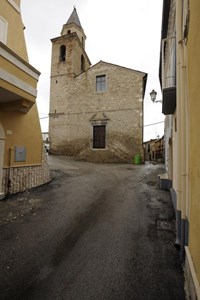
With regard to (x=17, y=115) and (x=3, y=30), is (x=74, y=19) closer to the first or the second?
(x=3, y=30)

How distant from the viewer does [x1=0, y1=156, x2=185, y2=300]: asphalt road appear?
6.88 ft

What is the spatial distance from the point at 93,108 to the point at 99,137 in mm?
3176

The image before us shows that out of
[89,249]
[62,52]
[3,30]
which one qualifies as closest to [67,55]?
[62,52]

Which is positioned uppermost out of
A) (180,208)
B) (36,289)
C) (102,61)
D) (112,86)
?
(102,61)

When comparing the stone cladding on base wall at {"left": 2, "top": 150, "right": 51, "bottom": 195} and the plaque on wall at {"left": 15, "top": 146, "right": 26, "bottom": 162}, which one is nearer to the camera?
the stone cladding on base wall at {"left": 2, "top": 150, "right": 51, "bottom": 195}

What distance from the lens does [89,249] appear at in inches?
114

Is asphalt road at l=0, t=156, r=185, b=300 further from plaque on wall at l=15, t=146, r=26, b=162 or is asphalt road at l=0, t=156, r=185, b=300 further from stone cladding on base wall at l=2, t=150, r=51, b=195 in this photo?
plaque on wall at l=15, t=146, r=26, b=162

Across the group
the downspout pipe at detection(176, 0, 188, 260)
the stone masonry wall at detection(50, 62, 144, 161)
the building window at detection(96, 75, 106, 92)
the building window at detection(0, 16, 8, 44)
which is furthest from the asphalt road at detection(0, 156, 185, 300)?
the building window at detection(96, 75, 106, 92)

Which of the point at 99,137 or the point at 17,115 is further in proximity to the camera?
the point at 99,137

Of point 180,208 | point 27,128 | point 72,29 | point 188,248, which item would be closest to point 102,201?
point 180,208

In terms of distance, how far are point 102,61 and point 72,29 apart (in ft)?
31.1

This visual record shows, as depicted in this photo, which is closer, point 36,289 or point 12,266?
point 36,289

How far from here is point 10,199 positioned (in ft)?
17.7

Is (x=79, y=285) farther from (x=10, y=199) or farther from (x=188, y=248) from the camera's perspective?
(x=10, y=199)
